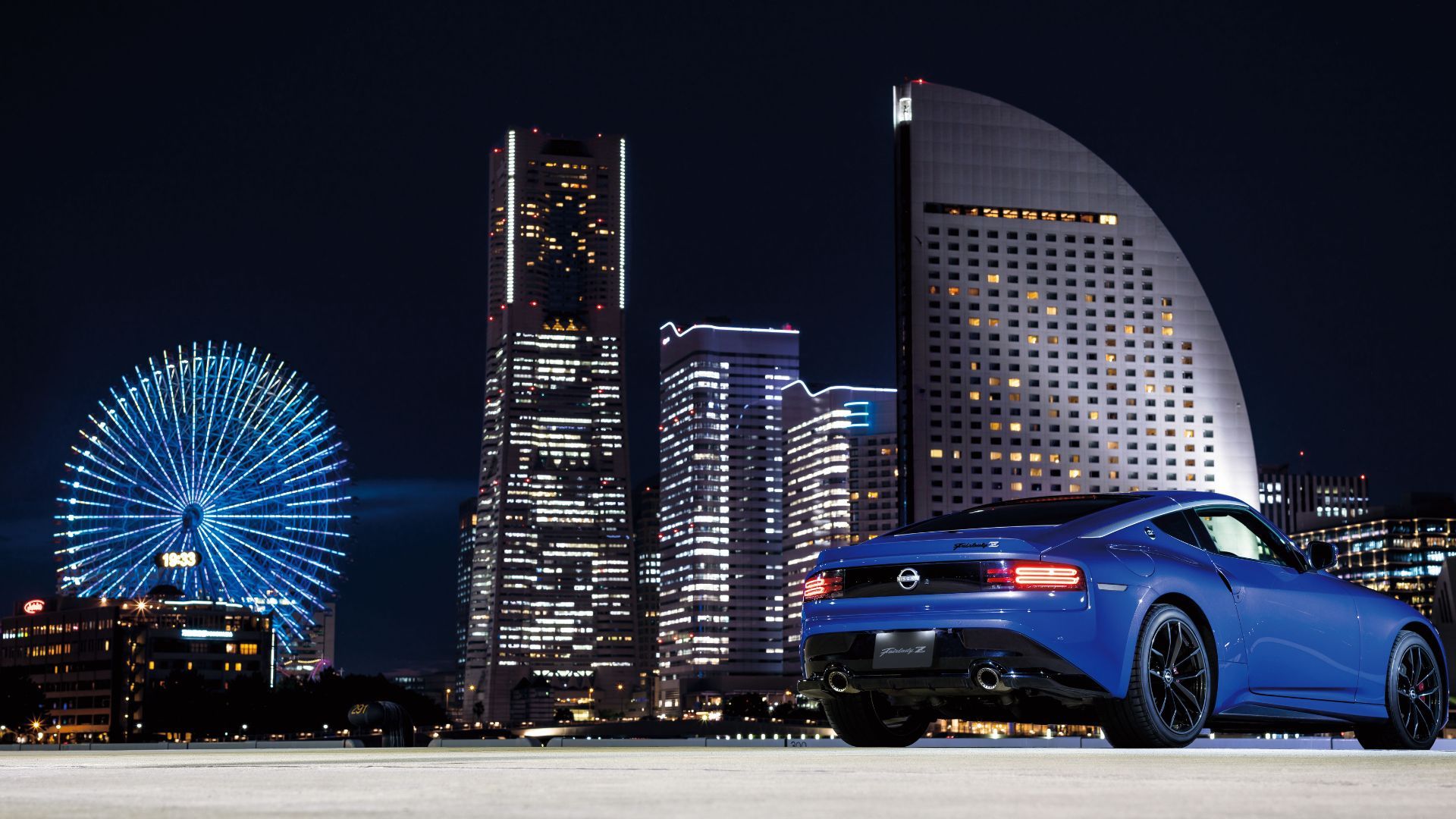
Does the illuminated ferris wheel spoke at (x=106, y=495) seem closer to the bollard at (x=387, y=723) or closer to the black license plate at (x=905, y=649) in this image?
the bollard at (x=387, y=723)

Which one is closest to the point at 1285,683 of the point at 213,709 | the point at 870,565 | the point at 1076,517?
the point at 1076,517

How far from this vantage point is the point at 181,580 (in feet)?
314

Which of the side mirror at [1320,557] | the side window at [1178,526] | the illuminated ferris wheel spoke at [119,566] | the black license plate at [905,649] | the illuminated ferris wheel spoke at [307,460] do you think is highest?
the illuminated ferris wheel spoke at [307,460]

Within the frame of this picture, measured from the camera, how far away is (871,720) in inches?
471

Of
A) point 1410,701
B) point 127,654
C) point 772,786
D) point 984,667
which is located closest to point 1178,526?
point 984,667

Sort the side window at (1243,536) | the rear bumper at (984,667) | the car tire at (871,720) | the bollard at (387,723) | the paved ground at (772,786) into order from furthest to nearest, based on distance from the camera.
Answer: the bollard at (387,723) → the side window at (1243,536) → the car tire at (871,720) → the rear bumper at (984,667) → the paved ground at (772,786)

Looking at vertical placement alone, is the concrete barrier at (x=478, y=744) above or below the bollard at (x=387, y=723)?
below

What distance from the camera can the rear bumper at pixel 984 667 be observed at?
398 inches

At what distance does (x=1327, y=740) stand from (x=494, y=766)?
8.37m

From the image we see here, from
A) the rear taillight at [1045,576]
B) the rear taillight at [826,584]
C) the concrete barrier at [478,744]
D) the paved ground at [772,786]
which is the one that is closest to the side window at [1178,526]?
the rear taillight at [1045,576]

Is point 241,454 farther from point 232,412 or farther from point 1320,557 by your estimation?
point 1320,557

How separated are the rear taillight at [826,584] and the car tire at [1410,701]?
4218 mm

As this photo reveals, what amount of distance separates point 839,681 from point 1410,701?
4.71 metres

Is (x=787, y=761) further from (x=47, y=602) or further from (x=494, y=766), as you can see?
(x=47, y=602)
